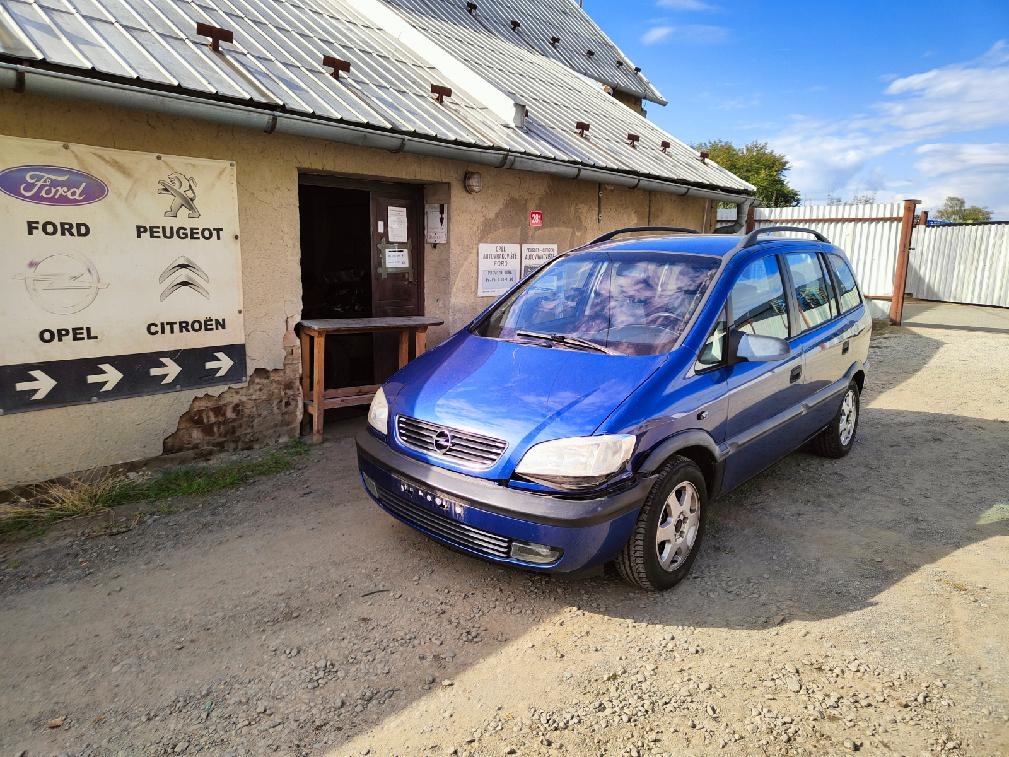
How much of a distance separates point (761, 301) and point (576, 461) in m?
1.93

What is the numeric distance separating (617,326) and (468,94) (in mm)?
5304

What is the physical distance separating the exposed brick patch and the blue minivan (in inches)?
76.8

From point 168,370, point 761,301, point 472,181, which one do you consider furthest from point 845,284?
point 168,370

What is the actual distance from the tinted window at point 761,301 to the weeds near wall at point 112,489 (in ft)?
11.6

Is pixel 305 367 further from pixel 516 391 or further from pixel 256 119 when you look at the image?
pixel 516 391

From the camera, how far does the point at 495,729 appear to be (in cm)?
238

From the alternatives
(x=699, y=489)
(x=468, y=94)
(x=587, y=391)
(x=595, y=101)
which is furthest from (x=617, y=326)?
(x=595, y=101)

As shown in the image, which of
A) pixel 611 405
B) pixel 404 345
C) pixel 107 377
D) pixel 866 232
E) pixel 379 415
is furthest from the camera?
pixel 866 232

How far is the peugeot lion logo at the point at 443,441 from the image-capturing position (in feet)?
10.4

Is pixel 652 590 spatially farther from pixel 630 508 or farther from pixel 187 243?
pixel 187 243

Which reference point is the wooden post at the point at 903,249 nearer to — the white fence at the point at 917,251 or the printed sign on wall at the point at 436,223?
the white fence at the point at 917,251

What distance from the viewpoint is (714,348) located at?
3.53 meters

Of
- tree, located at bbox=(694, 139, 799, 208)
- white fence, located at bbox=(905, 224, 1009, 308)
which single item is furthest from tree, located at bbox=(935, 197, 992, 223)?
white fence, located at bbox=(905, 224, 1009, 308)

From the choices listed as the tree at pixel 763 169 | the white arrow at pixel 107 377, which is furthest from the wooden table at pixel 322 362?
the tree at pixel 763 169
